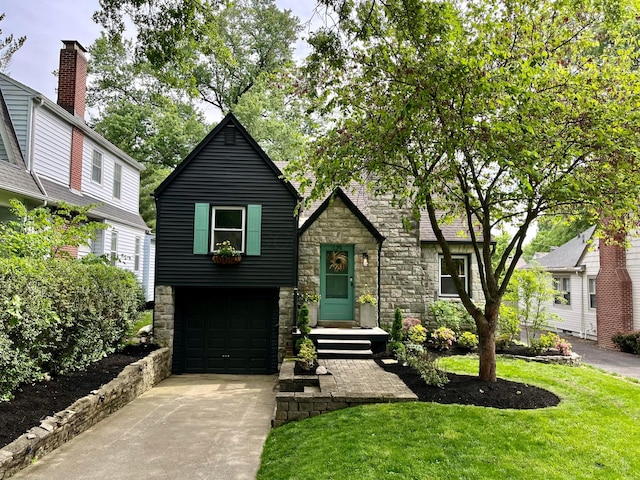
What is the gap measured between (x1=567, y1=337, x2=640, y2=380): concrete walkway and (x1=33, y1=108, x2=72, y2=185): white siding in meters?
15.9

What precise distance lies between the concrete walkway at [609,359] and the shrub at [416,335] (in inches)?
181

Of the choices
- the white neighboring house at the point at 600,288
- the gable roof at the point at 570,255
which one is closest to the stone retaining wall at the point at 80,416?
the white neighboring house at the point at 600,288

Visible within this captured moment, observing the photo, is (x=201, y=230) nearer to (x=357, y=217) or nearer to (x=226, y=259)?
(x=226, y=259)

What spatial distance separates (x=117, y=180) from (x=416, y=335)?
42.7 ft

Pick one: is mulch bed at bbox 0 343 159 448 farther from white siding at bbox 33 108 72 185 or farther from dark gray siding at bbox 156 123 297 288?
white siding at bbox 33 108 72 185

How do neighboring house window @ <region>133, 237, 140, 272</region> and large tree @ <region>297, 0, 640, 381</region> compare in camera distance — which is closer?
large tree @ <region>297, 0, 640, 381</region>

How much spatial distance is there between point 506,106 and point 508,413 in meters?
4.24

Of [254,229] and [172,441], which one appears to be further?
[254,229]

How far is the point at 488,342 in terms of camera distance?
7.59 metres

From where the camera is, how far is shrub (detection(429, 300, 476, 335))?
1300 cm

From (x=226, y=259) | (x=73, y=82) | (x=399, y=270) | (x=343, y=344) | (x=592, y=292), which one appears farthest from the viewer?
(x=592, y=292)

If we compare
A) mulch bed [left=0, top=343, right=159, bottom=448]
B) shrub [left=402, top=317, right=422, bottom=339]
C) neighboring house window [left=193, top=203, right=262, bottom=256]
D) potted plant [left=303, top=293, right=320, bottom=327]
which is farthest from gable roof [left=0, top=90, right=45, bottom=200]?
shrub [left=402, top=317, right=422, bottom=339]

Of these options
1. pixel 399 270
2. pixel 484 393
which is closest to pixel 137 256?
pixel 399 270

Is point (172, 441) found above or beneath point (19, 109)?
beneath
